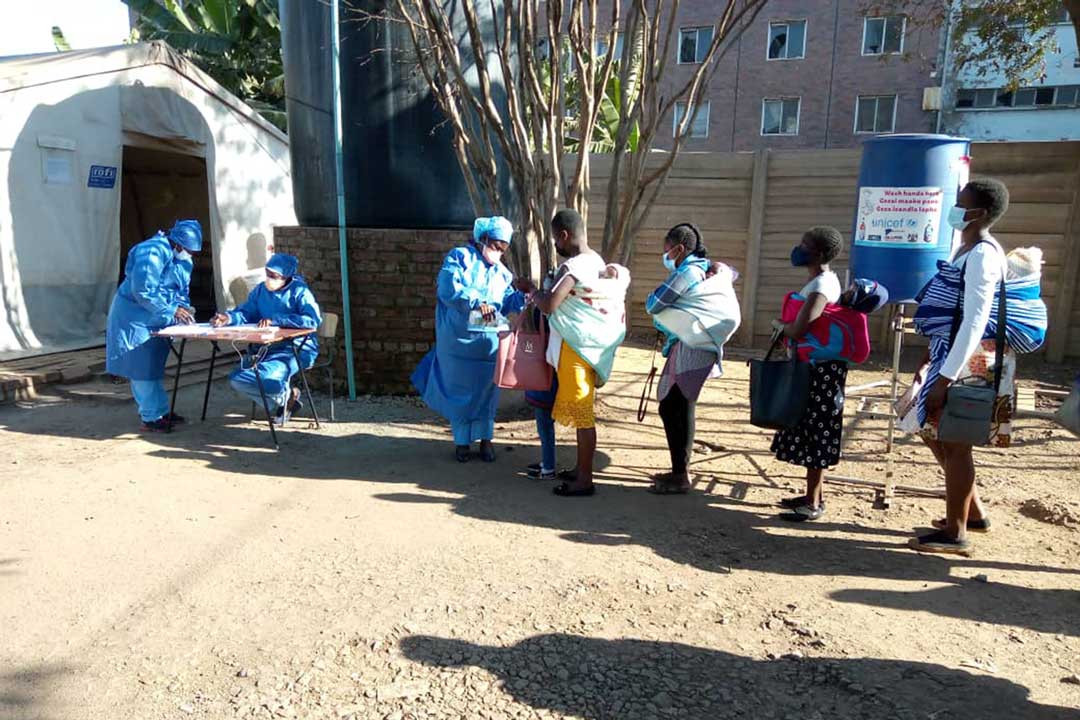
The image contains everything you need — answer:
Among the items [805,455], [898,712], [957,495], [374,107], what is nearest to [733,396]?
[805,455]

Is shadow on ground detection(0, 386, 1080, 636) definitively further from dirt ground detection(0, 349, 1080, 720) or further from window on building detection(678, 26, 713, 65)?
window on building detection(678, 26, 713, 65)

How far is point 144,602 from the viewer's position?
348 centimetres

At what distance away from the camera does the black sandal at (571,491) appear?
4832mm

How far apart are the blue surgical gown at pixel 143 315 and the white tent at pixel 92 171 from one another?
3035 millimetres

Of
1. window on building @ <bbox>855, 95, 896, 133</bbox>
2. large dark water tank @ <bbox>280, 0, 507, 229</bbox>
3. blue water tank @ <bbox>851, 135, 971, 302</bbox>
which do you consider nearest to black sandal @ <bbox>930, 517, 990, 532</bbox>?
blue water tank @ <bbox>851, 135, 971, 302</bbox>

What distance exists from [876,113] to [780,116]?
2895 mm

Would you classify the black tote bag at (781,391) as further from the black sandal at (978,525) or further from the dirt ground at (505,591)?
the black sandal at (978,525)

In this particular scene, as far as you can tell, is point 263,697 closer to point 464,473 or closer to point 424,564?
point 424,564

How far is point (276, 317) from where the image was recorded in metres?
6.11

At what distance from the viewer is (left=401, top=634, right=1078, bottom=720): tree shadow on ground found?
8.95 feet

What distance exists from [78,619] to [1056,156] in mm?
9614

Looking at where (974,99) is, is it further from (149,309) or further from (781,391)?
(149,309)

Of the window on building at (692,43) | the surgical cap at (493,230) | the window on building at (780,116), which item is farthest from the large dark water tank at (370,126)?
the window on building at (780,116)

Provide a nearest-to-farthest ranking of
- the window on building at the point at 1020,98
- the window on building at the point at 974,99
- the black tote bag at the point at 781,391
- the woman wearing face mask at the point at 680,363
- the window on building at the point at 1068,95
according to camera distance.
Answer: the black tote bag at the point at 781,391, the woman wearing face mask at the point at 680,363, the window on building at the point at 1068,95, the window on building at the point at 1020,98, the window on building at the point at 974,99
